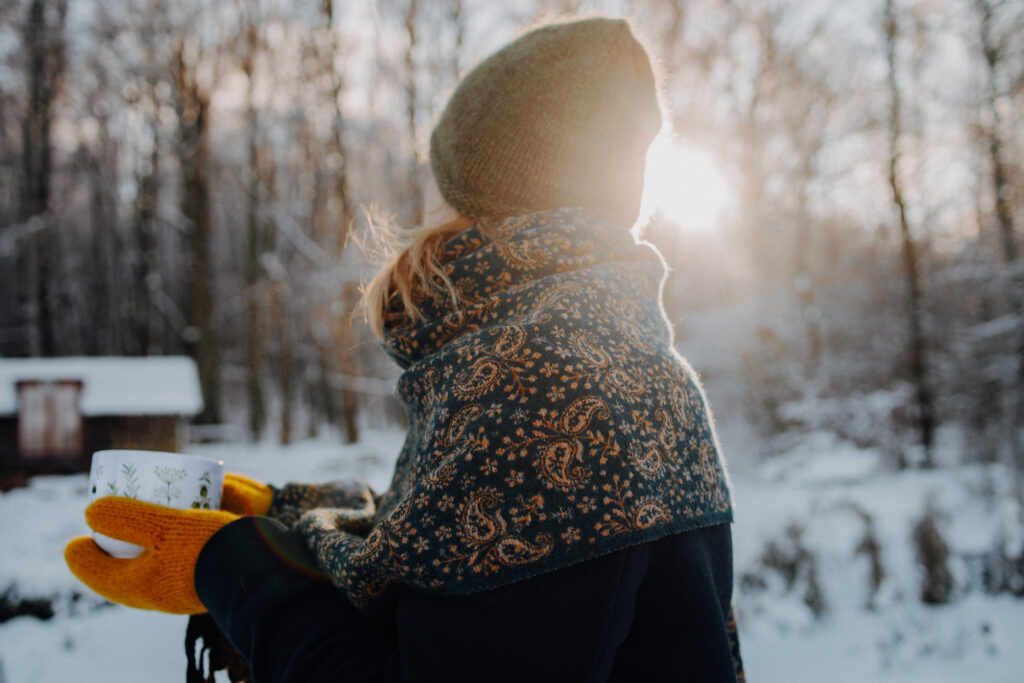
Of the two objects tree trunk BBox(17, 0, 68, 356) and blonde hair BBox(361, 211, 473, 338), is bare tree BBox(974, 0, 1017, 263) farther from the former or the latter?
tree trunk BBox(17, 0, 68, 356)

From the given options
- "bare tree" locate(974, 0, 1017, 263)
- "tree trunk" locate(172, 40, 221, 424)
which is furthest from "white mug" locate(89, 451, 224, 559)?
"bare tree" locate(974, 0, 1017, 263)

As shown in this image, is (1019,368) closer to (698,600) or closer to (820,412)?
(820,412)

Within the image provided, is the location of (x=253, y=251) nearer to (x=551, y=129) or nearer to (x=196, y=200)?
(x=196, y=200)

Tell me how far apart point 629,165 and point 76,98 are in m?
16.3

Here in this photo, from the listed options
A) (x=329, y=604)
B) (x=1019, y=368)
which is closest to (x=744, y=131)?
(x=1019, y=368)

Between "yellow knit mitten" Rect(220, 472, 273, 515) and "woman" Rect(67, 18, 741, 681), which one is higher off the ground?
"woman" Rect(67, 18, 741, 681)

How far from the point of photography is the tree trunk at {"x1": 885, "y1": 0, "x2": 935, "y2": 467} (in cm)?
977

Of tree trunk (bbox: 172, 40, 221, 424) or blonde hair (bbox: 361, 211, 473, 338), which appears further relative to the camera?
tree trunk (bbox: 172, 40, 221, 424)

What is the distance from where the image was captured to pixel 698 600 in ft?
2.69

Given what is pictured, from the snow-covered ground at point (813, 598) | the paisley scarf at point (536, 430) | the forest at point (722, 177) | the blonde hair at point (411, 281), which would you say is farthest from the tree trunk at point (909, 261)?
the blonde hair at point (411, 281)

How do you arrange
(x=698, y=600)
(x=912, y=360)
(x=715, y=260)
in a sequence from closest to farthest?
(x=698, y=600) → (x=912, y=360) → (x=715, y=260)

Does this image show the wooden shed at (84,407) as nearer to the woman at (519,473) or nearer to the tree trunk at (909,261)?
the woman at (519,473)

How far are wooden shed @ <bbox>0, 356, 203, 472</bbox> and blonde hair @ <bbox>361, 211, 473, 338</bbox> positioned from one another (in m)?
5.19

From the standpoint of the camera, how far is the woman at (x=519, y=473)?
0.75 m
